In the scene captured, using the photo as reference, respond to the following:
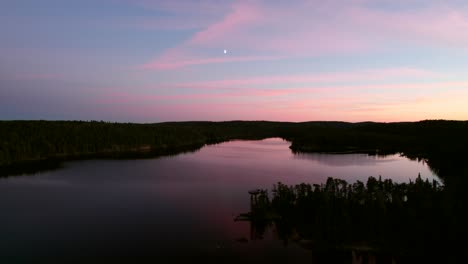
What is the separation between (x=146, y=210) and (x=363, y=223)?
17.5 metres

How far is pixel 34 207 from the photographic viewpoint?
3409cm

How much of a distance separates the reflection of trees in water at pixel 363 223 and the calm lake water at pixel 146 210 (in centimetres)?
143

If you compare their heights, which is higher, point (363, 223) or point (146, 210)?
point (363, 223)

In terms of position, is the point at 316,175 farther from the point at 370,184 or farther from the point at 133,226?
the point at 133,226

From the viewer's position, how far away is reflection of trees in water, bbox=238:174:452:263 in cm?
2222

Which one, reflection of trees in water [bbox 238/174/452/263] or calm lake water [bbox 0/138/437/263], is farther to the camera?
calm lake water [bbox 0/138/437/263]

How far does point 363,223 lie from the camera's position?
2412 cm

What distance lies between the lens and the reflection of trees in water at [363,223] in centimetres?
2222

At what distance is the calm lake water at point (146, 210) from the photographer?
2362cm

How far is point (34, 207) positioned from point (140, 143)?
232 feet

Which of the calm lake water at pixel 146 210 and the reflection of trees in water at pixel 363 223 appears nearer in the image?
the reflection of trees in water at pixel 363 223

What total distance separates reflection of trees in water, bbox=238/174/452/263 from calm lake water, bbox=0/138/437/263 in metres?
1.43

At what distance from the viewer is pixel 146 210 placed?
32.8m

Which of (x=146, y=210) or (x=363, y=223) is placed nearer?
(x=363, y=223)
